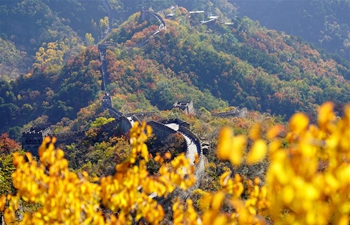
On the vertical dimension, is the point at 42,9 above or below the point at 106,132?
below

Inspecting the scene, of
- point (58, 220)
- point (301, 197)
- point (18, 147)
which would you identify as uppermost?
point (301, 197)

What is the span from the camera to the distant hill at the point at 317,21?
12677 centimetres

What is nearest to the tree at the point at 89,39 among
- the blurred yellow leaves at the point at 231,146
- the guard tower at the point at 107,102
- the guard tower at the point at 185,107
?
the guard tower at the point at 107,102

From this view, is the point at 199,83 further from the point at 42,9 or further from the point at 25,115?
the point at 42,9

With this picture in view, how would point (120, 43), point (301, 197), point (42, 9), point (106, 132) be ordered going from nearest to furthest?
point (301, 197) < point (106, 132) < point (120, 43) < point (42, 9)

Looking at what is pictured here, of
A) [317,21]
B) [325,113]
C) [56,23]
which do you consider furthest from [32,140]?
[317,21]

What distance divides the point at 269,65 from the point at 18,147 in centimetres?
5392

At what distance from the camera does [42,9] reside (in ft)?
445

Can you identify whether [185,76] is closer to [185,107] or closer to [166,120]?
[185,107]

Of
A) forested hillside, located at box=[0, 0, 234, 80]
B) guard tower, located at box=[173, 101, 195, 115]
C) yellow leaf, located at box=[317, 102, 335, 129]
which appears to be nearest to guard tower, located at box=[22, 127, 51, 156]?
guard tower, located at box=[173, 101, 195, 115]

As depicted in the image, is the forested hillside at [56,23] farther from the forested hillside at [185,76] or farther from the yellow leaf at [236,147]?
the yellow leaf at [236,147]

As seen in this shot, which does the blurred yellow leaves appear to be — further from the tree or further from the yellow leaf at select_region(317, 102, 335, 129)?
the tree

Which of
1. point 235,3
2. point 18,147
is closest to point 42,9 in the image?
point 235,3

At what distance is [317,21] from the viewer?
13250cm
